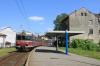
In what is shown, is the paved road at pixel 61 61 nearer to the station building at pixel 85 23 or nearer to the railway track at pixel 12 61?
the railway track at pixel 12 61

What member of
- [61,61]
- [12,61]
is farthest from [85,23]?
[61,61]

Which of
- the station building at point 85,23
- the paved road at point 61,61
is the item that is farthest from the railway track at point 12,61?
the station building at point 85,23

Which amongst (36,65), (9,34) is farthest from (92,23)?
(36,65)

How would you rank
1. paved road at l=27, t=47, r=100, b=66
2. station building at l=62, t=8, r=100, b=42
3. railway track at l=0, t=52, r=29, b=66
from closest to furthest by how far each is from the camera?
paved road at l=27, t=47, r=100, b=66, railway track at l=0, t=52, r=29, b=66, station building at l=62, t=8, r=100, b=42

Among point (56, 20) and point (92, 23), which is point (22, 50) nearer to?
point (92, 23)

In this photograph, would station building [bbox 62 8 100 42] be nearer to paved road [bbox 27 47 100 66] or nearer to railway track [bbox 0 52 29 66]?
railway track [bbox 0 52 29 66]

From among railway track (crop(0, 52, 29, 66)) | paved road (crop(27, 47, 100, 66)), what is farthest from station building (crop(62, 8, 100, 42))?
paved road (crop(27, 47, 100, 66))

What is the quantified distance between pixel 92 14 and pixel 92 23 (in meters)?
2.86

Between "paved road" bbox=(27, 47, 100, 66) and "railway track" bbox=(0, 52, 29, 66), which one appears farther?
"railway track" bbox=(0, 52, 29, 66)

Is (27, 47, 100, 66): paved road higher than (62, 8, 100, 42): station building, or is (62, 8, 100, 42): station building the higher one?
(62, 8, 100, 42): station building

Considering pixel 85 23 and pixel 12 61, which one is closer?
pixel 12 61

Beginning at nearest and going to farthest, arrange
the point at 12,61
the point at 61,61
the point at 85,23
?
the point at 61,61, the point at 12,61, the point at 85,23

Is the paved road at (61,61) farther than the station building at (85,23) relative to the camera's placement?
No

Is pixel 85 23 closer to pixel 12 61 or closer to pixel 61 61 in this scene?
pixel 12 61
